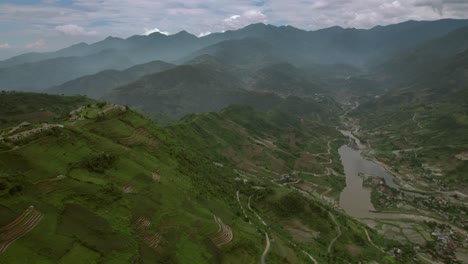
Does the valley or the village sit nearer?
the valley

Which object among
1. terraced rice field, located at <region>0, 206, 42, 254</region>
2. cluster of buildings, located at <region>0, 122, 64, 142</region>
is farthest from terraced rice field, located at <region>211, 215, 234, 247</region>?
cluster of buildings, located at <region>0, 122, 64, 142</region>

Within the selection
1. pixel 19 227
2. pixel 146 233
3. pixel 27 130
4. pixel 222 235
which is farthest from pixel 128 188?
pixel 27 130

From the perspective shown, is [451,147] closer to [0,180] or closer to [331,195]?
[331,195]

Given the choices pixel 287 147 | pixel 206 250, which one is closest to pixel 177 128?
pixel 287 147

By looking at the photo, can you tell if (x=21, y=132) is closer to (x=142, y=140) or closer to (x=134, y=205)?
(x=134, y=205)

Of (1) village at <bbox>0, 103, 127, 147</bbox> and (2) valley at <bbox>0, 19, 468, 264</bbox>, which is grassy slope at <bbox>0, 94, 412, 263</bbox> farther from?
(1) village at <bbox>0, 103, 127, 147</bbox>
